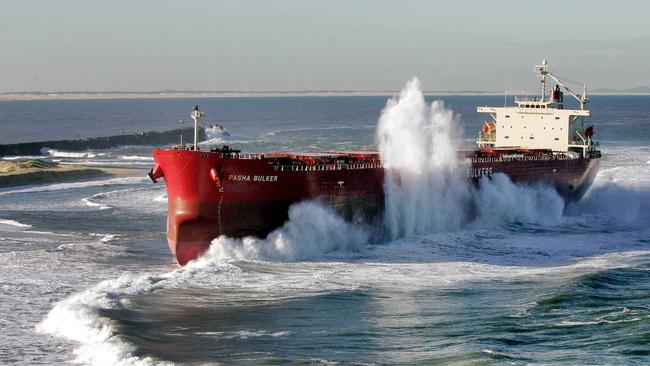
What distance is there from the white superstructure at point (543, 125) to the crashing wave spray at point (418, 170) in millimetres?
10499

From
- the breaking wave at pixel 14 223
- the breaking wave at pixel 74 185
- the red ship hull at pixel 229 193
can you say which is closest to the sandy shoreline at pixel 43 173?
the breaking wave at pixel 74 185

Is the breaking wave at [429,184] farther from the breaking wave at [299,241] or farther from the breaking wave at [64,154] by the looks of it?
the breaking wave at [64,154]

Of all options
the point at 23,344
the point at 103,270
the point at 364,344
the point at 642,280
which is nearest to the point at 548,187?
the point at 642,280

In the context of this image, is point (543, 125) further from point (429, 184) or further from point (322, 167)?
point (322, 167)

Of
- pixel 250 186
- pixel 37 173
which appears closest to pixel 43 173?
pixel 37 173

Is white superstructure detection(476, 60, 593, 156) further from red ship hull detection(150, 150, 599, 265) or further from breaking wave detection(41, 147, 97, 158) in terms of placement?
breaking wave detection(41, 147, 97, 158)

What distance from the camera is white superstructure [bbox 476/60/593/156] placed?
48.0m

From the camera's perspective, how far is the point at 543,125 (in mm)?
48438

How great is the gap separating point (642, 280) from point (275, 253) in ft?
34.2

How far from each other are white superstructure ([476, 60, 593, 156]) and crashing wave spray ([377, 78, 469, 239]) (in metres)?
10.5

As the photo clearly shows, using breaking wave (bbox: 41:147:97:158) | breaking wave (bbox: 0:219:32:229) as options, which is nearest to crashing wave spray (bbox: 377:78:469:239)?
breaking wave (bbox: 0:219:32:229)

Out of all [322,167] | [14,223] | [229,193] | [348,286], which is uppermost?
[322,167]

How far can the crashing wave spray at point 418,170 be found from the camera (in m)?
35.4

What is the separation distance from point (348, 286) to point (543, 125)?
83.2 ft
